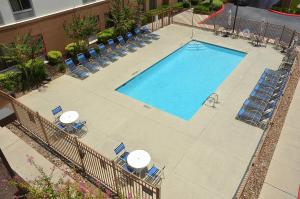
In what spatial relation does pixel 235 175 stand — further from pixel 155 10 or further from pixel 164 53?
pixel 155 10

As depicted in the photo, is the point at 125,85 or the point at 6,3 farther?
the point at 125,85

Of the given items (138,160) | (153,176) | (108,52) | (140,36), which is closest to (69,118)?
(138,160)

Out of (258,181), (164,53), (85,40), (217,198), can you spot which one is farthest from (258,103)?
(85,40)

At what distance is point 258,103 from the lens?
48.7 ft

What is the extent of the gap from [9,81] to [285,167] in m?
16.8

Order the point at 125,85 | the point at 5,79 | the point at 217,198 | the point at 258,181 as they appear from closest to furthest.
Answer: the point at 217,198 < the point at 258,181 < the point at 5,79 < the point at 125,85

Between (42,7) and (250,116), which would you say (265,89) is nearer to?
(250,116)

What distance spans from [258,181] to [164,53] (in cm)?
1394

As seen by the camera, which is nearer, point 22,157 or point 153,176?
point 153,176

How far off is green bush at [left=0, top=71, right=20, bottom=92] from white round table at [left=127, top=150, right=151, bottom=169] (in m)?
10.5

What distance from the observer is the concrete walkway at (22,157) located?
11000mm

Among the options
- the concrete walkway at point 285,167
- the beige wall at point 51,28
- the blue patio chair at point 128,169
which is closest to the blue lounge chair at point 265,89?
the concrete walkway at point 285,167

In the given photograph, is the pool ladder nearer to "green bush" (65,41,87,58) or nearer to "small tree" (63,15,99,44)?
"small tree" (63,15,99,44)

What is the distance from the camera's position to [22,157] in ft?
38.9
